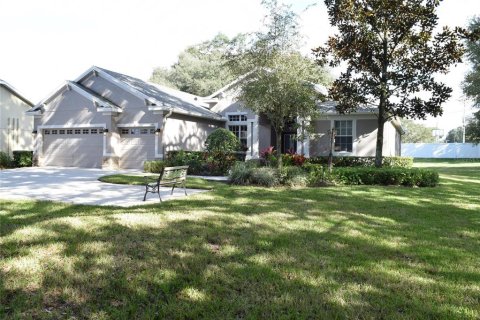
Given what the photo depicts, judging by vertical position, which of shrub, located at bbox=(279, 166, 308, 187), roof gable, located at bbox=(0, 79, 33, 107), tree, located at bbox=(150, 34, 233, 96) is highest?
tree, located at bbox=(150, 34, 233, 96)

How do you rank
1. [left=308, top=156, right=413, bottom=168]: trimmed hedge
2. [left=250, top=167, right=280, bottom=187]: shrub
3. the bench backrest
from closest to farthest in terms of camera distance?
the bench backrest < [left=250, top=167, right=280, bottom=187]: shrub < [left=308, top=156, right=413, bottom=168]: trimmed hedge

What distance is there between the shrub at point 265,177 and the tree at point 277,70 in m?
2.07

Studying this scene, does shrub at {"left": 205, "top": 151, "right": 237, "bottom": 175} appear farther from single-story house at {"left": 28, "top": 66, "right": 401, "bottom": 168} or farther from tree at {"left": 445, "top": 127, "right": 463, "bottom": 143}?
tree at {"left": 445, "top": 127, "right": 463, "bottom": 143}

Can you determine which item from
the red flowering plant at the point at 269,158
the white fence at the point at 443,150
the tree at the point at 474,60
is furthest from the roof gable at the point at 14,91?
the white fence at the point at 443,150

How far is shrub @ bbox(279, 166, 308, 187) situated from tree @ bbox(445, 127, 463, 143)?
92876 millimetres

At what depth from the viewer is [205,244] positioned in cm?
530

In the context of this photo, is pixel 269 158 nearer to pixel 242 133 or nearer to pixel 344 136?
pixel 344 136

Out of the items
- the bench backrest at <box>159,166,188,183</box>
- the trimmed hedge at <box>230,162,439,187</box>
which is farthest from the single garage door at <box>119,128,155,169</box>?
the bench backrest at <box>159,166,188,183</box>

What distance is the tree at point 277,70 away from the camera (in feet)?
47.0

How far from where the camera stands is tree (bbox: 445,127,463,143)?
92537mm

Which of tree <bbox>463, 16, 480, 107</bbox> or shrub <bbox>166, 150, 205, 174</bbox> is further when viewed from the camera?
tree <bbox>463, 16, 480, 107</bbox>

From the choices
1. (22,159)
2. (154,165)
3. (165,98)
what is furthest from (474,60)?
(22,159)

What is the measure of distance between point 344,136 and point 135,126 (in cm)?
1173

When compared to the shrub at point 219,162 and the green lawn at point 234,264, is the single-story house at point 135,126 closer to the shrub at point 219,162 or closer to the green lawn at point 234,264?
the shrub at point 219,162
